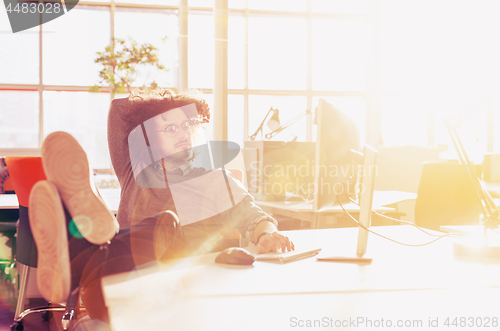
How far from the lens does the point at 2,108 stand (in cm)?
544

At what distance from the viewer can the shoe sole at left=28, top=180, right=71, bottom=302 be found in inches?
25.3

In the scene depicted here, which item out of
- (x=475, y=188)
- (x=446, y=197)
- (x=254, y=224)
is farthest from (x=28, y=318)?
(x=446, y=197)

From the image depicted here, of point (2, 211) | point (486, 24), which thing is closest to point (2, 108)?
point (2, 211)

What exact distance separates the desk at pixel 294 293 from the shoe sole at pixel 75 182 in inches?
4.8

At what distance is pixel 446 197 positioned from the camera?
2469 mm

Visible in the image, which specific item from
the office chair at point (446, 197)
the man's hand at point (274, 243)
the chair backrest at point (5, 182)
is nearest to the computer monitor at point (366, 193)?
the man's hand at point (274, 243)

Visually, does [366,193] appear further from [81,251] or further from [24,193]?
[24,193]

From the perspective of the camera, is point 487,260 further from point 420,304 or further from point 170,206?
point 170,206

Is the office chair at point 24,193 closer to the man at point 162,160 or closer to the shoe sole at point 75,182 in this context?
the man at point 162,160

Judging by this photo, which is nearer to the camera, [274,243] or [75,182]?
[75,182]

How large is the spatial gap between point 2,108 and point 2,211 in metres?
3.29

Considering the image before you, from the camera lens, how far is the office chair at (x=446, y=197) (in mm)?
2406

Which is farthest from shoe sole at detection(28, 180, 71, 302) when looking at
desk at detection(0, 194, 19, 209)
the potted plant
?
the potted plant

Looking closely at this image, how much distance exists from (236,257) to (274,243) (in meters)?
0.18
